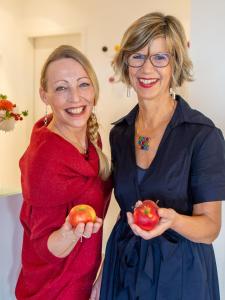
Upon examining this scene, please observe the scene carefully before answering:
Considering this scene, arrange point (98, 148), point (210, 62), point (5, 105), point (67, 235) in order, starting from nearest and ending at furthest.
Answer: point (67, 235), point (98, 148), point (210, 62), point (5, 105)

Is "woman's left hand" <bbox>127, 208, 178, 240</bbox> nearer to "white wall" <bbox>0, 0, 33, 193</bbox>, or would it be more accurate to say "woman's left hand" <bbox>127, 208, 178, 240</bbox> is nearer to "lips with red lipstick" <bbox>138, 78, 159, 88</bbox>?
"lips with red lipstick" <bbox>138, 78, 159, 88</bbox>

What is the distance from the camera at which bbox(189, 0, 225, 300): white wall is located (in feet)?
5.29

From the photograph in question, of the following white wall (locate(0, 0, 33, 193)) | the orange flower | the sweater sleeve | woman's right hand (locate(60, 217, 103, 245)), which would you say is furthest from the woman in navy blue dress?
white wall (locate(0, 0, 33, 193))

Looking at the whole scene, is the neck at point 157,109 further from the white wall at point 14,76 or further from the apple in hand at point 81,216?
the white wall at point 14,76

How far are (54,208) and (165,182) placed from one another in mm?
365

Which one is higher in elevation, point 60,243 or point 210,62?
point 210,62

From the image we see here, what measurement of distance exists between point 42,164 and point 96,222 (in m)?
0.25

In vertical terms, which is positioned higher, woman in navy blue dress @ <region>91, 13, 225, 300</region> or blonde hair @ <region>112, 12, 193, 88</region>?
blonde hair @ <region>112, 12, 193, 88</region>

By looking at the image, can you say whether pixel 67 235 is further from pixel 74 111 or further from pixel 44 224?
pixel 74 111

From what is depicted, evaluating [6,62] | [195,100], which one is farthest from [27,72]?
[195,100]

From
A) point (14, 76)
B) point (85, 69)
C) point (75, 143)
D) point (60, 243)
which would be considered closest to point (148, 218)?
Answer: point (60, 243)

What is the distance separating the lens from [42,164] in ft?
3.93

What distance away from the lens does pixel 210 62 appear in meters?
1.63

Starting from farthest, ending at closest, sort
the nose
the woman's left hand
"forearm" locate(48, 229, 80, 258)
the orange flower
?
1. the orange flower
2. the nose
3. "forearm" locate(48, 229, 80, 258)
4. the woman's left hand
